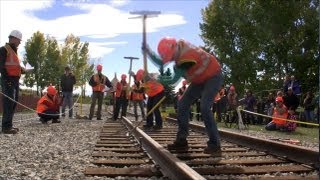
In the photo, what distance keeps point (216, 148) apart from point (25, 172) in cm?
249

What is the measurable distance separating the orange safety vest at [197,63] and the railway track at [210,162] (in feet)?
3.37

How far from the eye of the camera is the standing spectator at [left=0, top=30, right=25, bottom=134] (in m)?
9.71

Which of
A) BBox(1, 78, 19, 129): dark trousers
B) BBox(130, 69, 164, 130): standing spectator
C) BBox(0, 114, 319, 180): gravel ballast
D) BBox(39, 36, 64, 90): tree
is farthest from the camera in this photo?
BBox(39, 36, 64, 90): tree

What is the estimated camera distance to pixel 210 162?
548 centimetres

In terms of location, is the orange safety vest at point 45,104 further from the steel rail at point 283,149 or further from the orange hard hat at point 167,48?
the orange hard hat at point 167,48

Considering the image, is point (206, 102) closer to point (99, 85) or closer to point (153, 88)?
point (153, 88)

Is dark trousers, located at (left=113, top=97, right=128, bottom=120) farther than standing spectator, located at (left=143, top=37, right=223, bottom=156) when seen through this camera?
Yes

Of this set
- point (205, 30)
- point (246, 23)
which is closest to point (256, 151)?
point (246, 23)

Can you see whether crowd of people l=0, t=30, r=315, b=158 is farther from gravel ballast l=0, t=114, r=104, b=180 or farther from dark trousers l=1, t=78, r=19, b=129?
gravel ballast l=0, t=114, r=104, b=180

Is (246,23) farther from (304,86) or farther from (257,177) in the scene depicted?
(257,177)

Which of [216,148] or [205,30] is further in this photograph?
[205,30]

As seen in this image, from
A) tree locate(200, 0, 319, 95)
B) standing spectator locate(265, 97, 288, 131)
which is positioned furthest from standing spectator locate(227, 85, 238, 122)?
tree locate(200, 0, 319, 95)

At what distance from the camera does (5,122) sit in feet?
33.0

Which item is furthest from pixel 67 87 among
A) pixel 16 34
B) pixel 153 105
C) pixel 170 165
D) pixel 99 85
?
pixel 170 165
